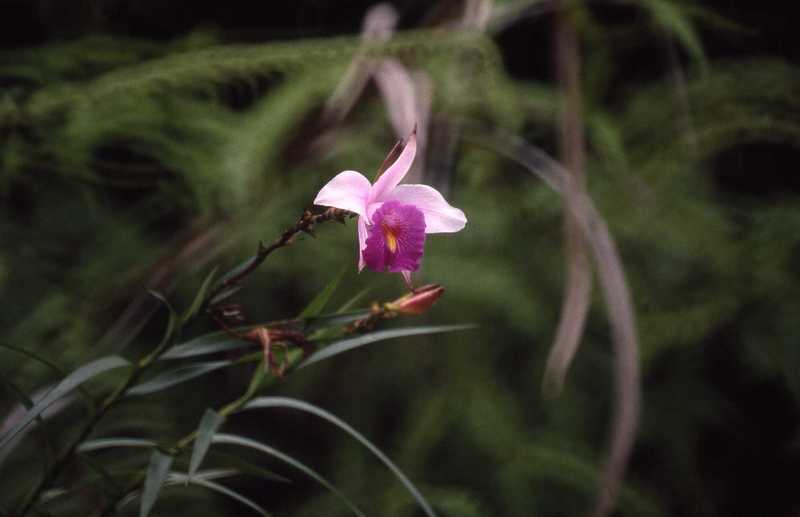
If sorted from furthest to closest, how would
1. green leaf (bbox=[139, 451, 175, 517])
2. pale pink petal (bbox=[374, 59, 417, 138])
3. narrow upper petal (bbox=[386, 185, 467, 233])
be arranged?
pale pink petal (bbox=[374, 59, 417, 138]), narrow upper petal (bbox=[386, 185, 467, 233]), green leaf (bbox=[139, 451, 175, 517])

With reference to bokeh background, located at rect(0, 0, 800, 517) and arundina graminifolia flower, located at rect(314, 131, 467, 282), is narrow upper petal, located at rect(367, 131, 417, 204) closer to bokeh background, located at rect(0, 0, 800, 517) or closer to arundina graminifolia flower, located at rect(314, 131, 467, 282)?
arundina graminifolia flower, located at rect(314, 131, 467, 282)

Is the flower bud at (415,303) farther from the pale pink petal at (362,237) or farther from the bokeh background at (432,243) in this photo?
the bokeh background at (432,243)

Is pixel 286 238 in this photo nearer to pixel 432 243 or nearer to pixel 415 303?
pixel 415 303

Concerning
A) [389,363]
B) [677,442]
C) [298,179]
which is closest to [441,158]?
[298,179]

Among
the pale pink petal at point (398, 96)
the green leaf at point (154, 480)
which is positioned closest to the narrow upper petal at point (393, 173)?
the green leaf at point (154, 480)

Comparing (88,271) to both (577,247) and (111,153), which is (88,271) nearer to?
(111,153)

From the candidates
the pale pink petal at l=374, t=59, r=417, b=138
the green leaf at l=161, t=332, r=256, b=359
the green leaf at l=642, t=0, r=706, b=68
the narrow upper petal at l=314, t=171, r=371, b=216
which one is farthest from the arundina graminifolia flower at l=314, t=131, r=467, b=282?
the green leaf at l=642, t=0, r=706, b=68
